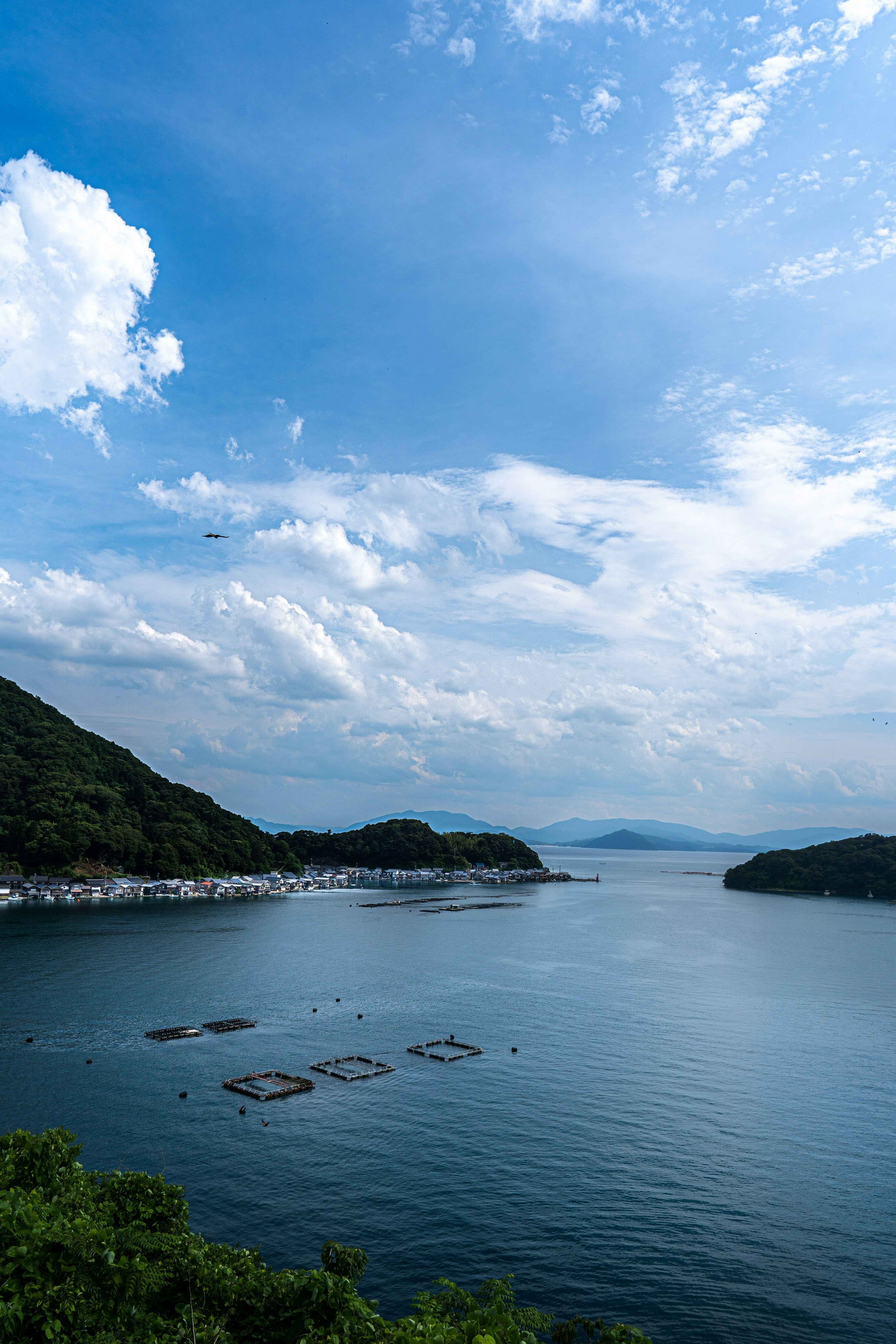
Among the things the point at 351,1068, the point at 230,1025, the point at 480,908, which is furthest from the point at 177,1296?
the point at 480,908

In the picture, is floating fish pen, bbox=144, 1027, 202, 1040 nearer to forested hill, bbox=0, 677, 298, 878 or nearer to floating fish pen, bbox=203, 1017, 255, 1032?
floating fish pen, bbox=203, 1017, 255, 1032

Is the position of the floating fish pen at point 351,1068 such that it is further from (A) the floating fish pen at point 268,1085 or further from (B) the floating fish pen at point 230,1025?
(B) the floating fish pen at point 230,1025

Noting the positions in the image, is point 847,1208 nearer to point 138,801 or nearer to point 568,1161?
point 568,1161

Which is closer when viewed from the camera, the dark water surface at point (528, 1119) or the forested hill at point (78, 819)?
the dark water surface at point (528, 1119)

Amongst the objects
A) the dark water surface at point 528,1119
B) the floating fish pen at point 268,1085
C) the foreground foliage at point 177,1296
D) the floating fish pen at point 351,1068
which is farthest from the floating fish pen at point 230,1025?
the foreground foliage at point 177,1296

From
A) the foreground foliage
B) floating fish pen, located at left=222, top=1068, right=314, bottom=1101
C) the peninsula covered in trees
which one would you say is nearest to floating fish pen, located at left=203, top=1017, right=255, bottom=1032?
floating fish pen, located at left=222, top=1068, right=314, bottom=1101
